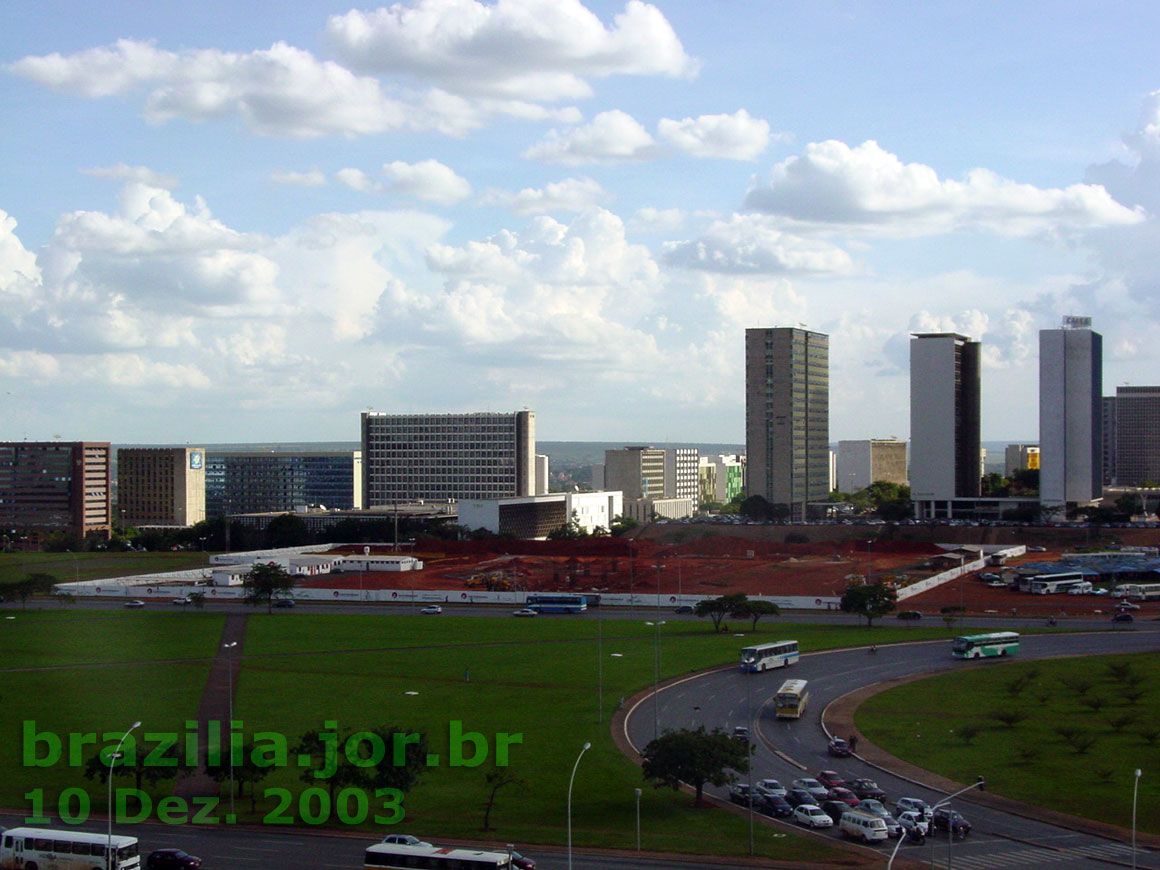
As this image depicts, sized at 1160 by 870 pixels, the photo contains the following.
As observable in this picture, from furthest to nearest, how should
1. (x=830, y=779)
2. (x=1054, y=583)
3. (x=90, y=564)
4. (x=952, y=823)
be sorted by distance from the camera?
(x=90, y=564), (x=1054, y=583), (x=830, y=779), (x=952, y=823)

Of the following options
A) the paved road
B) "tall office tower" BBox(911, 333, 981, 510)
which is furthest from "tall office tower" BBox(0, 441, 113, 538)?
the paved road

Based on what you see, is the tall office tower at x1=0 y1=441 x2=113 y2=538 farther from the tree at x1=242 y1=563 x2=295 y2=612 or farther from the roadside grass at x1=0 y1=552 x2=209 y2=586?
the tree at x1=242 y1=563 x2=295 y2=612

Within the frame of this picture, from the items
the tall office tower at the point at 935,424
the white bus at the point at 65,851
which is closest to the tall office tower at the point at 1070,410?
the tall office tower at the point at 935,424

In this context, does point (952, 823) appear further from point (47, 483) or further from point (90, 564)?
point (47, 483)

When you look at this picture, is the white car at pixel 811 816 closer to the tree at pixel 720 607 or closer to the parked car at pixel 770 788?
the parked car at pixel 770 788

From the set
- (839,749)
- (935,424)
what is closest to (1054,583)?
(839,749)

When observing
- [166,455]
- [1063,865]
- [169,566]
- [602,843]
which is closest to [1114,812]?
[1063,865]
